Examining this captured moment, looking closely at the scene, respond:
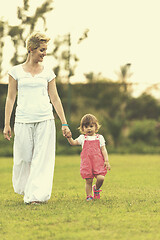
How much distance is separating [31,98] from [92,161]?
112 cm

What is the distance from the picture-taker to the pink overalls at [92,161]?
245 inches

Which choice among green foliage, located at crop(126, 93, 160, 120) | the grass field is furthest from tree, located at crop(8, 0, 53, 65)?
the grass field

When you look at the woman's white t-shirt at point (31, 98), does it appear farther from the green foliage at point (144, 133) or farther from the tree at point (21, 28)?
the green foliage at point (144, 133)

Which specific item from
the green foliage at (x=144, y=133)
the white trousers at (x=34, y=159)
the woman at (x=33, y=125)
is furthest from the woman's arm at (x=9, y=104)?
the green foliage at (x=144, y=133)

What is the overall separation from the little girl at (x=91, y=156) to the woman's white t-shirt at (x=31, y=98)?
0.54m

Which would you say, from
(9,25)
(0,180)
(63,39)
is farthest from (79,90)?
(0,180)

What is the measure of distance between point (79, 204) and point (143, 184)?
2839 mm

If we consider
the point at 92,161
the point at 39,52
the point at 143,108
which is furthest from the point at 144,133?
the point at 39,52

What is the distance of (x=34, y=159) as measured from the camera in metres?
6.02

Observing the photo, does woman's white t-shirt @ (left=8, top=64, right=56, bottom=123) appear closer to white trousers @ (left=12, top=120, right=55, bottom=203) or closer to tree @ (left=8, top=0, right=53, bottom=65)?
white trousers @ (left=12, top=120, right=55, bottom=203)

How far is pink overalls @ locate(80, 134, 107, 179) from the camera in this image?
6.22 metres

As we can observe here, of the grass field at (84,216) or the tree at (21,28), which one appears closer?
the grass field at (84,216)

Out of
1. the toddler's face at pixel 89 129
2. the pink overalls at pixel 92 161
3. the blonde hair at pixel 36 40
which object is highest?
the blonde hair at pixel 36 40

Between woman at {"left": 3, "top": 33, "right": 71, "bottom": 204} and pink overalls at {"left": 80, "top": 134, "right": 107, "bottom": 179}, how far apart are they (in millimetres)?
412
